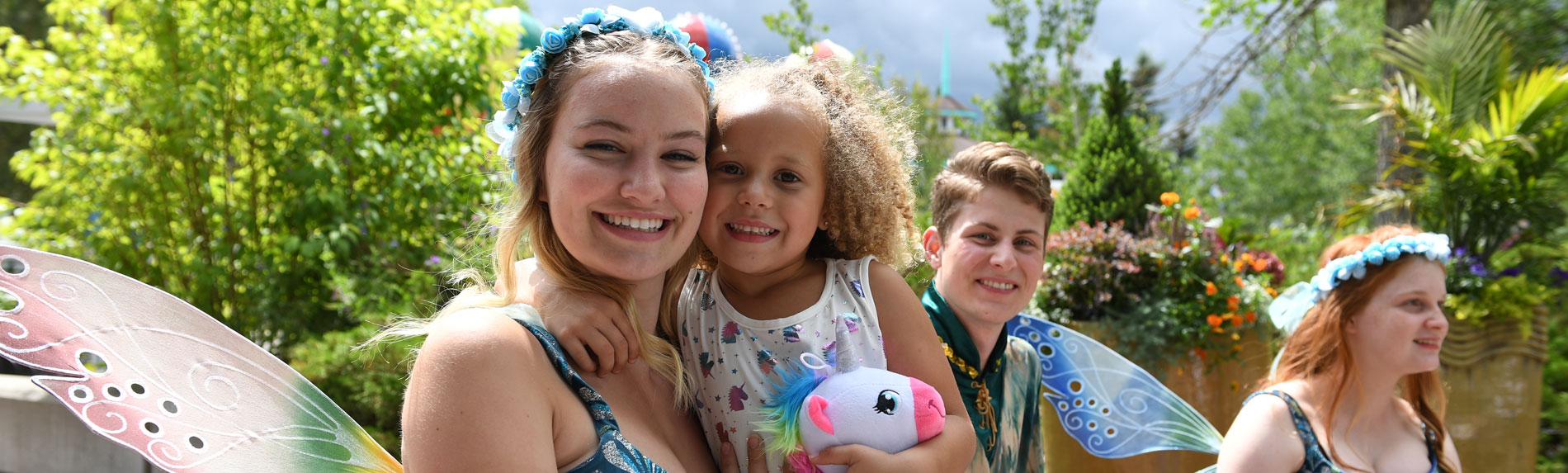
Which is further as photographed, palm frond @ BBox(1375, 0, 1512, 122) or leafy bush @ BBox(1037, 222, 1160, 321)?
palm frond @ BBox(1375, 0, 1512, 122)

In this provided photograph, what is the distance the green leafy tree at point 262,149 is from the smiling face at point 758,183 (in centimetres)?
359

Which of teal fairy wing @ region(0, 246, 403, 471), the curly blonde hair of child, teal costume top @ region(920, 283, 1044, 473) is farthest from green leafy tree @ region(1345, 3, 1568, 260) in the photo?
teal fairy wing @ region(0, 246, 403, 471)

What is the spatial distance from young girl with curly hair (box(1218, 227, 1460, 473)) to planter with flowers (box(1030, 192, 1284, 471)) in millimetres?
1231

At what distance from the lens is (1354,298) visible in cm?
284

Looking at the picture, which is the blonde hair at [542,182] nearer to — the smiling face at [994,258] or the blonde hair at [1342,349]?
the smiling face at [994,258]

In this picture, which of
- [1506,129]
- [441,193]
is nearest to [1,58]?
[441,193]

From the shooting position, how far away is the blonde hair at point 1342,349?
2787mm

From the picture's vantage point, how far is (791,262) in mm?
2035

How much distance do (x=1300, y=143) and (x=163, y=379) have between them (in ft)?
112

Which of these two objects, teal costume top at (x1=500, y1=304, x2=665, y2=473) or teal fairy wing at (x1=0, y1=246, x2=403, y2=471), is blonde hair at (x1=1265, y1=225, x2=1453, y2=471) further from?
teal fairy wing at (x1=0, y1=246, x2=403, y2=471)

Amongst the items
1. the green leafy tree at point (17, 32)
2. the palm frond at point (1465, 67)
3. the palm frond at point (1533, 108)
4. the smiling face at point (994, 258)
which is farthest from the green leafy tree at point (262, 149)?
the green leafy tree at point (17, 32)

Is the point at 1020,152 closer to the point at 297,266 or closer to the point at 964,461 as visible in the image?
the point at 964,461

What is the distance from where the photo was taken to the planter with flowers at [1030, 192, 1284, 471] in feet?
13.9

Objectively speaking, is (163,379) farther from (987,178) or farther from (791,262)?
(987,178)
